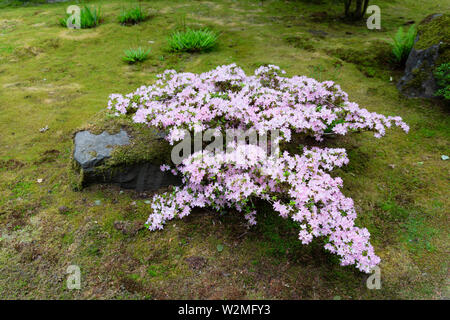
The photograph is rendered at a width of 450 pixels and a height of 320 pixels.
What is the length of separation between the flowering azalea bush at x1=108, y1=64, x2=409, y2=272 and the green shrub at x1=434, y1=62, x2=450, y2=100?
176 centimetres

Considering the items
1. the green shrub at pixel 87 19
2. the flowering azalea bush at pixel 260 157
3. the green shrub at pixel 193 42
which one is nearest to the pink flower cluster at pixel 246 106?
the flowering azalea bush at pixel 260 157

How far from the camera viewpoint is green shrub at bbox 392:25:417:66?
5.21 meters

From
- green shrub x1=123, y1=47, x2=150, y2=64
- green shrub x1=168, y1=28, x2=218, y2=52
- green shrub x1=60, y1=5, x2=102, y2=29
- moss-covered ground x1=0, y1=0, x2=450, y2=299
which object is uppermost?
green shrub x1=60, y1=5, x2=102, y2=29

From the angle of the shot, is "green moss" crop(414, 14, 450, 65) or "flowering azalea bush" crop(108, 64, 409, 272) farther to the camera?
"green moss" crop(414, 14, 450, 65)

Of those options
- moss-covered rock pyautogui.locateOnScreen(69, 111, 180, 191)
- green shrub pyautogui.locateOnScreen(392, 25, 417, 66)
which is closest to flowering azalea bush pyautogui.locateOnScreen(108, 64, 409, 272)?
moss-covered rock pyautogui.locateOnScreen(69, 111, 180, 191)

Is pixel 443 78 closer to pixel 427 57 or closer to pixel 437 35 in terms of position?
pixel 427 57

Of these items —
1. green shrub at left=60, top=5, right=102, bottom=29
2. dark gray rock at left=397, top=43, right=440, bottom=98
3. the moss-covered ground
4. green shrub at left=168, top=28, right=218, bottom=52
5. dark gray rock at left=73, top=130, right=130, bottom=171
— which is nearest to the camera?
the moss-covered ground

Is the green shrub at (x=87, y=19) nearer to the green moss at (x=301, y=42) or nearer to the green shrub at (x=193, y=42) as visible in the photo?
the green shrub at (x=193, y=42)

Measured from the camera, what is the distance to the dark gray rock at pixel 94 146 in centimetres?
315

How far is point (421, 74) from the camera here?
4637 millimetres

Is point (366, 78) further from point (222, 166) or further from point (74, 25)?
point (74, 25)

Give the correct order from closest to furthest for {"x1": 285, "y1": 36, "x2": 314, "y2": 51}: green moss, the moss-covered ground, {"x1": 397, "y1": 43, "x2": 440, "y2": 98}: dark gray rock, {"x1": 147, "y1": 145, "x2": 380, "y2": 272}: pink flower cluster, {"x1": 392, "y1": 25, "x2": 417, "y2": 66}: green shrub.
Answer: {"x1": 147, "y1": 145, "x2": 380, "y2": 272}: pink flower cluster, the moss-covered ground, {"x1": 397, "y1": 43, "x2": 440, "y2": 98}: dark gray rock, {"x1": 392, "y1": 25, "x2": 417, "y2": 66}: green shrub, {"x1": 285, "y1": 36, "x2": 314, "y2": 51}: green moss

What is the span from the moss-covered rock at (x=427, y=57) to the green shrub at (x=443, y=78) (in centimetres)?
18

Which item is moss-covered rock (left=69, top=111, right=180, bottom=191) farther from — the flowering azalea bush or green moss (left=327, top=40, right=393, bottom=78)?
green moss (left=327, top=40, right=393, bottom=78)
